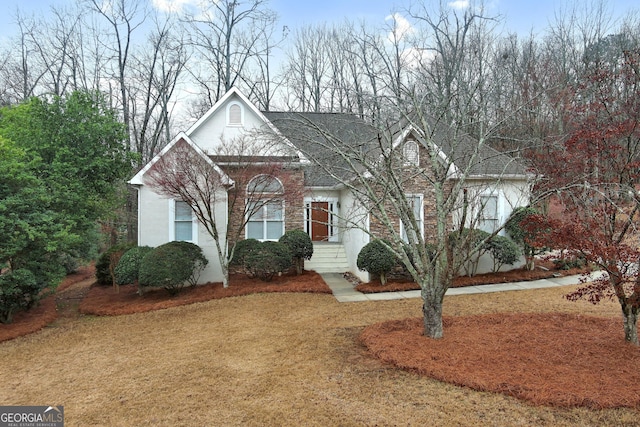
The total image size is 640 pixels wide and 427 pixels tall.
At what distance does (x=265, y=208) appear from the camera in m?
13.0

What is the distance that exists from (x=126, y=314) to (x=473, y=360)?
800 centimetres

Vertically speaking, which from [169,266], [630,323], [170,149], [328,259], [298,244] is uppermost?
[170,149]

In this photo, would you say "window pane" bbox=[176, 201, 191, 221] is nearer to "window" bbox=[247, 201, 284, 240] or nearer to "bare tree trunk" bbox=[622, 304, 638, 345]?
"window" bbox=[247, 201, 284, 240]

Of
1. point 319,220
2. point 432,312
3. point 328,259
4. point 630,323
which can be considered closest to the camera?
point 630,323

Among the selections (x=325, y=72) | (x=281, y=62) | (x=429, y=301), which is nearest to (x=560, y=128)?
(x=429, y=301)

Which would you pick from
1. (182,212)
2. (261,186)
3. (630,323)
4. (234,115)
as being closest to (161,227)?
(182,212)

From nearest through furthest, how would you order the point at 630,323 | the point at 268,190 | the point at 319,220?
the point at 630,323 → the point at 268,190 → the point at 319,220

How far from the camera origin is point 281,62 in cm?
2748

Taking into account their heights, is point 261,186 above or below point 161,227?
above

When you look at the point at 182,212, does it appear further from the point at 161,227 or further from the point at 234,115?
the point at 234,115

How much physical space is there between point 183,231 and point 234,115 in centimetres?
469

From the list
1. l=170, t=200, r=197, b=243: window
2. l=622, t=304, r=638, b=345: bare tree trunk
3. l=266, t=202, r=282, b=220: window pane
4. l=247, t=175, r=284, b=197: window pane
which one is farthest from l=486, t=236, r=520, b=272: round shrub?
l=170, t=200, r=197, b=243: window

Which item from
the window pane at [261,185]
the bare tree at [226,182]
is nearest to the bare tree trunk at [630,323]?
the bare tree at [226,182]

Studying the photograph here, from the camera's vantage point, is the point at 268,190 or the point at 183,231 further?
the point at 183,231
